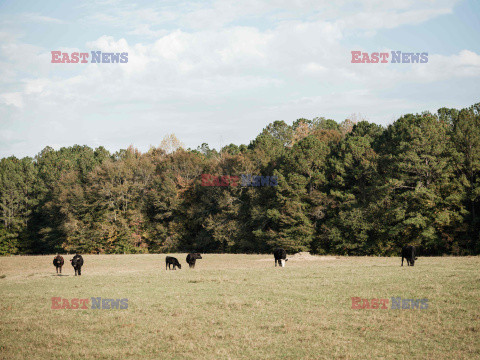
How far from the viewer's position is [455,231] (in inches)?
1868

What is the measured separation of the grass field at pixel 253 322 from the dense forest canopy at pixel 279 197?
27511 millimetres

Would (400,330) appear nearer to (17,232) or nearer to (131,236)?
(131,236)

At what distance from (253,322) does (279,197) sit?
46339mm

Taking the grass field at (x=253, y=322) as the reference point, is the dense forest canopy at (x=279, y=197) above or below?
above

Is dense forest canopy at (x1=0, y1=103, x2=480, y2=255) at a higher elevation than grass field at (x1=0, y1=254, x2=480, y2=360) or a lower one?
higher

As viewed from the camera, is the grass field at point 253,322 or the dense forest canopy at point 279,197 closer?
the grass field at point 253,322

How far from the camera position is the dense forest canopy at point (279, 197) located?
48844 millimetres

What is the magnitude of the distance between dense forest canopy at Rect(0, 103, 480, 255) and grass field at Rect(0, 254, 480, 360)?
90.3 feet

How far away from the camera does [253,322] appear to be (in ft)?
48.6

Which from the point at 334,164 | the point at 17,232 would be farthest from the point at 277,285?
the point at 17,232

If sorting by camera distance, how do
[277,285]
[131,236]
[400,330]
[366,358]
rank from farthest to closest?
[131,236] → [277,285] → [400,330] → [366,358]

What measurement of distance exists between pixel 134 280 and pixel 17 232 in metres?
69.5

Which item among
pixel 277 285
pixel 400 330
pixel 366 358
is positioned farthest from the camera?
pixel 277 285

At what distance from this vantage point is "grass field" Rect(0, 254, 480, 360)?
39.3ft
